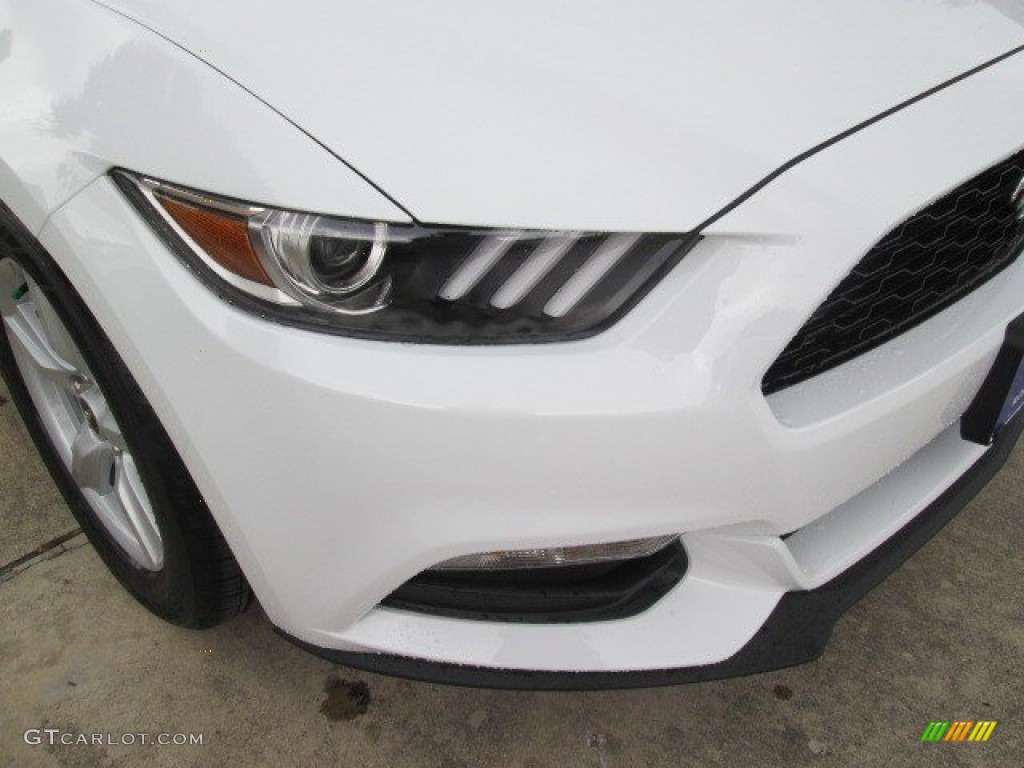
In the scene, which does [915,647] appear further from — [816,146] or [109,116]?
[109,116]

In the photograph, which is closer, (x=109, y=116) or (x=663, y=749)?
(x=109, y=116)

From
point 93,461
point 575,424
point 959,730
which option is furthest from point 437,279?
point 959,730

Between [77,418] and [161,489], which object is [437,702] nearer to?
[161,489]

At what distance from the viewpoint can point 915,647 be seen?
5.65ft

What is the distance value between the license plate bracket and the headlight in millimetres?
621

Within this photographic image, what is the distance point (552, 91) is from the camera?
1.05 metres

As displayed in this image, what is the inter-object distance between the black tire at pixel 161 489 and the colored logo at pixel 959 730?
1220 millimetres

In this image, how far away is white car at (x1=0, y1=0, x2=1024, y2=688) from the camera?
3.34 feet

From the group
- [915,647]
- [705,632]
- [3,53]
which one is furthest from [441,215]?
[915,647]

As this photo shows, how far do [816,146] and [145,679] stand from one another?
4.62 feet

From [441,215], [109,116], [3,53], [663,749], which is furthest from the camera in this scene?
[663,749]

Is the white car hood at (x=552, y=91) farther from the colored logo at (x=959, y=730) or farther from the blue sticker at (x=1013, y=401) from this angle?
the colored logo at (x=959, y=730)

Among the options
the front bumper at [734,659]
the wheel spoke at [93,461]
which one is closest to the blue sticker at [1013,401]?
the front bumper at [734,659]
